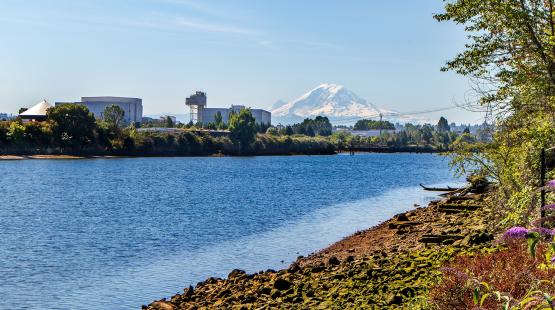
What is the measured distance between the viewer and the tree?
594ft

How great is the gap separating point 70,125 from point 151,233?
483 ft

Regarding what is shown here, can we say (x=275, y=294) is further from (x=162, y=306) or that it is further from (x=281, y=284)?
(x=162, y=306)

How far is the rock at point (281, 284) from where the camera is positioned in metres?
19.9

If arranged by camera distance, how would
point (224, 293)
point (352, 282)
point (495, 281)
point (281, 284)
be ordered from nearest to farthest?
point (495, 281), point (352, 282), point (281, 284), point (224, 293)

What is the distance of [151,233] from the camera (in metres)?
42.6

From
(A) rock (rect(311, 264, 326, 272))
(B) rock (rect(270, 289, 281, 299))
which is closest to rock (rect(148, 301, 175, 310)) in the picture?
(B) rock (rect(270, 289, 281, 299))

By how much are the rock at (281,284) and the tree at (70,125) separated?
170 meters

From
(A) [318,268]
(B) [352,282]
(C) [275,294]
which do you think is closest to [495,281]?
(B) [352,282]

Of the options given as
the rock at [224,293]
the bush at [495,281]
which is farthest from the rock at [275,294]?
the bush at [495,281]

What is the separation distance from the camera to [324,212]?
5497 cm

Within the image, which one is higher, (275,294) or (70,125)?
(70,125)

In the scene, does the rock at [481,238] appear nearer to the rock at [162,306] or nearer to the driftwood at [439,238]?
the driftwood at [439,238]

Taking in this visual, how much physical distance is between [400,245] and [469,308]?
1529cm

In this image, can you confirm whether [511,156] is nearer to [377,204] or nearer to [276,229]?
[276,229]
